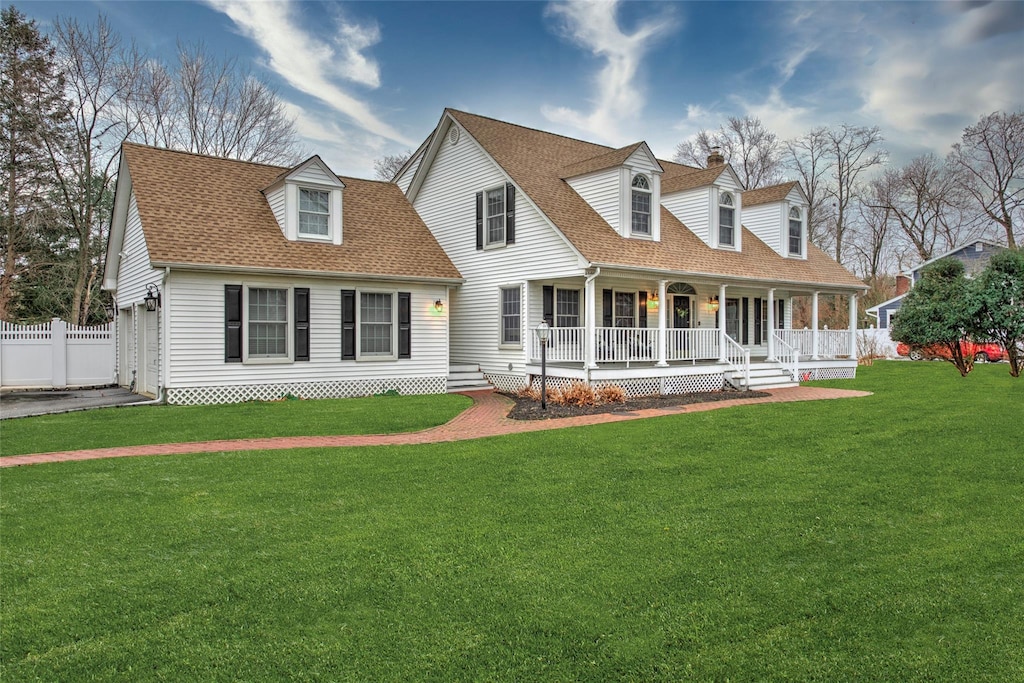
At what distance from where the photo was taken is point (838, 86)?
1986 centimetres

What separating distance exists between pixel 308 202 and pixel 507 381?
22.5ft

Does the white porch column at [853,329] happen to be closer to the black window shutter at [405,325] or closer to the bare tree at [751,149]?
the black window shutter at [405,325]

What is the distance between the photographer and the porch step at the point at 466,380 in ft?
58.6

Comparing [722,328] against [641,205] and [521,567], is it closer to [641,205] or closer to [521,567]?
[641,205]

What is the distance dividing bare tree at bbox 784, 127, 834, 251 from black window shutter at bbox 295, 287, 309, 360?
3500cm

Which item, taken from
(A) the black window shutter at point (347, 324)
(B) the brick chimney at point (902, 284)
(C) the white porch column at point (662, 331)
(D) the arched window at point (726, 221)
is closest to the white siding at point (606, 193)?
(C) the white porch column at point (662, 331)

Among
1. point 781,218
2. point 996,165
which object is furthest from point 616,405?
point 996,165

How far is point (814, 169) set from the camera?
40.8 meters

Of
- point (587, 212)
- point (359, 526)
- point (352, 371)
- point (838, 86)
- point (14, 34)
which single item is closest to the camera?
point (359, 526)

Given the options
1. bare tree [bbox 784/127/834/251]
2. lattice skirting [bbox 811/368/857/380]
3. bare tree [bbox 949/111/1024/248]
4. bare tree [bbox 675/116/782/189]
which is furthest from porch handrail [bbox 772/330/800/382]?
bare tree [bbox 784/127/834/251]

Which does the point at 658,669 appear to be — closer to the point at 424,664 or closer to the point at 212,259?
the point at 424,664

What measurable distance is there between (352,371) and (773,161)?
109 ft

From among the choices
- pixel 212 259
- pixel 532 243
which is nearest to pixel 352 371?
pixel 212 259

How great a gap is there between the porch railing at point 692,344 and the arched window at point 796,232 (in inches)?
268
